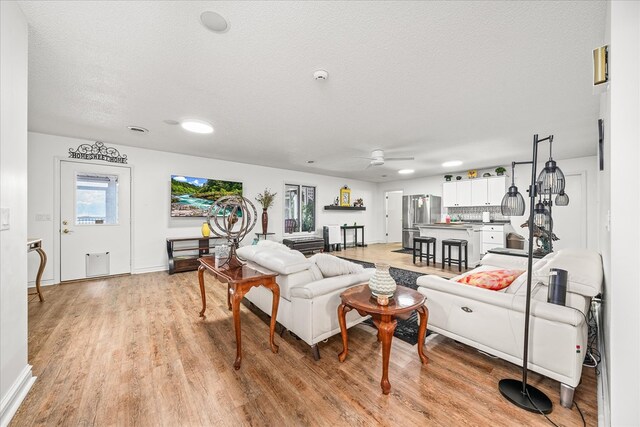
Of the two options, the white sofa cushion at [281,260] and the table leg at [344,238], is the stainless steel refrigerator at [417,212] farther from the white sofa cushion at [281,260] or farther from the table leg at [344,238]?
the white sofa cushion at [281,260]

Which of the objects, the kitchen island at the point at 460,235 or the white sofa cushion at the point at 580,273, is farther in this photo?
the kitchen island at the point at 460,235

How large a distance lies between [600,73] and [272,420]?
2.50 metres

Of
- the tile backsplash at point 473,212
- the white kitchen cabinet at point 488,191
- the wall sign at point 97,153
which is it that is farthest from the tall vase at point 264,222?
the white kitchen cabinet at point 488,191

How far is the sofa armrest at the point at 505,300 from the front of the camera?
152 cm

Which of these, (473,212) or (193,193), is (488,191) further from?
(193,193)

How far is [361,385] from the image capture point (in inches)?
67.2

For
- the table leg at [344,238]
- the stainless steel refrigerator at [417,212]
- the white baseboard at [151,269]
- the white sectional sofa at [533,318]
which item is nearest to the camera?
the white sectional sofa at [533,318]

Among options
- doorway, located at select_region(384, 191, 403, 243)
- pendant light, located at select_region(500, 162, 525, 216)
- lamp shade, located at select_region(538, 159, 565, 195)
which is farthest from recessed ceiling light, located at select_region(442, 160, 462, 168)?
pendant light, located at select_region(500, 162, 525, 216)

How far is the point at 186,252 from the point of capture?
5.32 meters

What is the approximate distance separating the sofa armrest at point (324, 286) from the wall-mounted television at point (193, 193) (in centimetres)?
373

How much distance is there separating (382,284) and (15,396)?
2.44 metres

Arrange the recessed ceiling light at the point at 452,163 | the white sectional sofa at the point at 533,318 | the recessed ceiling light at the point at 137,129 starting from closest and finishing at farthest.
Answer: the white sectional sofa at the point at 533,318
the recessed ceiling light at the point at 137,129
the recessed ceiling light at the point at 452,163

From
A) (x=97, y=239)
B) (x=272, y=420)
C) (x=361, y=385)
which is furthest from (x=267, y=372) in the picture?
(x=97, y=239)

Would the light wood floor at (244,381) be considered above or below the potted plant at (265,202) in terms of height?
below
